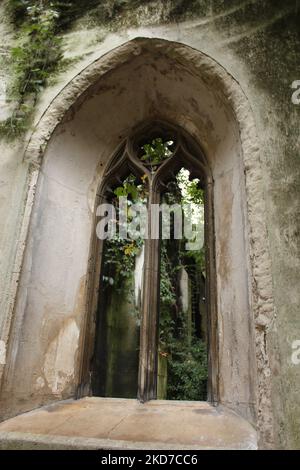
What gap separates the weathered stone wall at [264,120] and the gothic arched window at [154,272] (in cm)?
67

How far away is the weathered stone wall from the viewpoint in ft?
5.98

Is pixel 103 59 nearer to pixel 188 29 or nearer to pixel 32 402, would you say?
pixel 188 29

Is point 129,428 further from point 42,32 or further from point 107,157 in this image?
point 42,32

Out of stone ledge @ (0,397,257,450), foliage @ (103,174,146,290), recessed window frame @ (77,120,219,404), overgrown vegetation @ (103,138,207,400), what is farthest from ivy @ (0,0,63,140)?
stone ledge @ (0,397,257,450)

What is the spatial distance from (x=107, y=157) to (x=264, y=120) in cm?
148

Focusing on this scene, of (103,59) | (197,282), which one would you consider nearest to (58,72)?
(103,59)

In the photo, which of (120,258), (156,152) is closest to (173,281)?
(120,258)

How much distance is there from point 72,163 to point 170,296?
4372mm

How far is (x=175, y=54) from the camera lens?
2.84 metres

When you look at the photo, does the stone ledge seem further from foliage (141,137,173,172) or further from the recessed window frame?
foliage (141,137,173,172)

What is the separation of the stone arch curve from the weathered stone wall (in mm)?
57

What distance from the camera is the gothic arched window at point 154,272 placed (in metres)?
2.69

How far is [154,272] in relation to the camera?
2795 millimetres

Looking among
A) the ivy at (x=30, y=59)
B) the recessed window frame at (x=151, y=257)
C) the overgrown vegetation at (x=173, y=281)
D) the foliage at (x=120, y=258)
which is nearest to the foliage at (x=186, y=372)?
the overgrown vegetation at (x=173, y=281)
